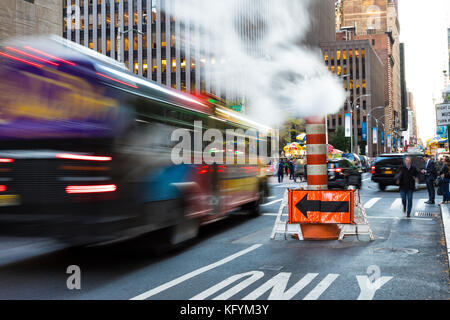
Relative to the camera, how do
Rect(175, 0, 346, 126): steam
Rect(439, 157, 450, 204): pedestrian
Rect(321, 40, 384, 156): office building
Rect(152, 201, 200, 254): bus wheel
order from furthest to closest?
Rect(321, 40, 384, 156): office building
Rect(439, 157, 450, 204): pedestrian
Rect(175, 0, 346, 126): steam
Rect(152, 201, 200, 254): bus wheel

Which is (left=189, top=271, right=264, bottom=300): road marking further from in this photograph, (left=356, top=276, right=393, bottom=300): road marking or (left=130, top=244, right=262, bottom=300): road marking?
(left=356, top=276, right=393, bottom=300): road marking

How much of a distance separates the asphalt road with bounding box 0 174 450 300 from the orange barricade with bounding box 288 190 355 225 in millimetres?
466

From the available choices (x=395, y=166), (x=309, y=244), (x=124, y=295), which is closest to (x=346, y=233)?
(x=309, y=244)

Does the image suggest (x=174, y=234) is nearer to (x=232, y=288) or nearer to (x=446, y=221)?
(x=232, y=288)

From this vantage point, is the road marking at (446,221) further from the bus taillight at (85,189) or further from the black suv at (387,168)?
the black suv at (387,168)

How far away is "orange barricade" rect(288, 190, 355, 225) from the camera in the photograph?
8.92 metres

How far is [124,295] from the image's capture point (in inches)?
212

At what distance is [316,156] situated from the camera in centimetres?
952

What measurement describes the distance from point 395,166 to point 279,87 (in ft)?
39.2

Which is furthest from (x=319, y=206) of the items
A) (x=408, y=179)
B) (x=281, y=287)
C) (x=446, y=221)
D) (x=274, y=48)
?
(x=408, y=179)

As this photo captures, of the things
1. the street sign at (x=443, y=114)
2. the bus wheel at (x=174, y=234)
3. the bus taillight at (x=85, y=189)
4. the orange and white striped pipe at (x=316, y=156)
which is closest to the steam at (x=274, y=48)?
the orange and white striped pipe at (x=316, y=156)

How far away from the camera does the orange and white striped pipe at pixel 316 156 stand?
951 centimetres

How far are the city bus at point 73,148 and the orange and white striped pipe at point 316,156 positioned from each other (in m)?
3.82

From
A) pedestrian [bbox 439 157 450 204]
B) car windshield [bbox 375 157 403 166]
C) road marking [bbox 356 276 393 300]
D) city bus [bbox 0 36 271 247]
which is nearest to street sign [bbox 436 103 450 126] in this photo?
pedestrian [bbox 439 157 450 204]
